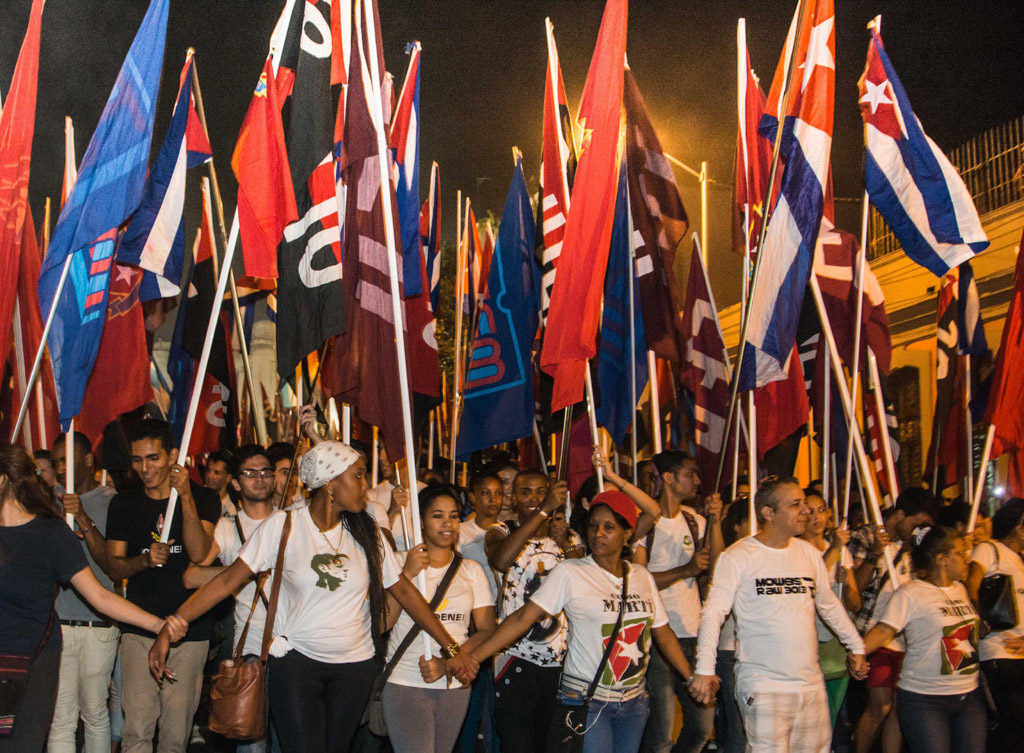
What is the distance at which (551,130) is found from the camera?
908cm

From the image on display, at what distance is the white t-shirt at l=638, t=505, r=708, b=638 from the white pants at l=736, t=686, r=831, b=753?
5.11 ft

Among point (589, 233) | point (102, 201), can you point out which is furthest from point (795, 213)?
point (102, 201)

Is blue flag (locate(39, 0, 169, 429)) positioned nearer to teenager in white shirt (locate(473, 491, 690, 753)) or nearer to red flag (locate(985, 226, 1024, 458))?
teenager in white shirt (locate(473, 491, 690, 753))

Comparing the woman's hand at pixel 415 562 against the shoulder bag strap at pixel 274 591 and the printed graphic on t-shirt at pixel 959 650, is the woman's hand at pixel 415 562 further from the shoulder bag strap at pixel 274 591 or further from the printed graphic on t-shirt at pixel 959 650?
the printed graphic on t-shirt at pixel 959 650

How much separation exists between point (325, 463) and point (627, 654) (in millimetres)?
1896

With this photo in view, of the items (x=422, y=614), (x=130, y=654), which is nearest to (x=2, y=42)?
(x=130, y=654)

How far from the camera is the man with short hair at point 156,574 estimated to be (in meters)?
6.09

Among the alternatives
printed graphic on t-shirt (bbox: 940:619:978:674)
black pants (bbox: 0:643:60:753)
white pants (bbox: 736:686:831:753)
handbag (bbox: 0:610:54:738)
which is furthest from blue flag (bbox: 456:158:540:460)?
handbag (bbox: 0:610:54:738)

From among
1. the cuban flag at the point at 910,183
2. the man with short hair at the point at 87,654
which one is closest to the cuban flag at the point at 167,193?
the man with short hair at the point at 87,654

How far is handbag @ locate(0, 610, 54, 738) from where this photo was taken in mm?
4199

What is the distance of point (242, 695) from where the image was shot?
4.95 meters

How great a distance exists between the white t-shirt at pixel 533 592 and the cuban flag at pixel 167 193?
346cm

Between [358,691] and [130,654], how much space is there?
177 centimetres

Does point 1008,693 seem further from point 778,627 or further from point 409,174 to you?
point 409,174
